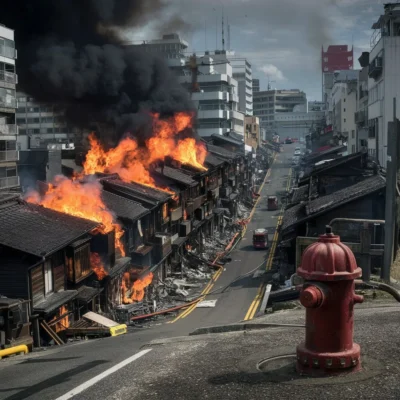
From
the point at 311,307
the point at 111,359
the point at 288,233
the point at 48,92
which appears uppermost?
the point at 48,92

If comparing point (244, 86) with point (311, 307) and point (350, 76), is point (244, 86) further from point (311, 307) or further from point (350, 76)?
point (311, 307)

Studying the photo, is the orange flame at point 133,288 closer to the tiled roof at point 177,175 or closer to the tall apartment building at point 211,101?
the tiled roof at point 177,175

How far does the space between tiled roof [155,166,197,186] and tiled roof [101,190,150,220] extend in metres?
12.4

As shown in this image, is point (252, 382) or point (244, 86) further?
point (244, 86)

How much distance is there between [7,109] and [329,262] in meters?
44.6

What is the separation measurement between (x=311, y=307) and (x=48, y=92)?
4780cm

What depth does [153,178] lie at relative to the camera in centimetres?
4894

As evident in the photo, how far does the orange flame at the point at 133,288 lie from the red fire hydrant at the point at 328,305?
2774cm

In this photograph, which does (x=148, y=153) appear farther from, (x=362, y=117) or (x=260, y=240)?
(x=362, y=117)

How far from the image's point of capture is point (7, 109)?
47.0m

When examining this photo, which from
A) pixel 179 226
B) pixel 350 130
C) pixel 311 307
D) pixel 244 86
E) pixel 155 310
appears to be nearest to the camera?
pixel 311 307

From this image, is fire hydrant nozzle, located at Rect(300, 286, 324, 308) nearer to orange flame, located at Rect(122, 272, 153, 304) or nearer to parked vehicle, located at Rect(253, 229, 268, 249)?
orange flame, located at Rect(122, 272, 153, 304)

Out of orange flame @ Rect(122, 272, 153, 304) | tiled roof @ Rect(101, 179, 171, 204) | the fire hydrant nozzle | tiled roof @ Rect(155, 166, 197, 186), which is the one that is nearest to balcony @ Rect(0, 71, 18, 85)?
tiled roof @ Rect(101, 179, 171, 204)

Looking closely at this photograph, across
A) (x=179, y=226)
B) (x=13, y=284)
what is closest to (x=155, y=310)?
(x=13, y=284)
